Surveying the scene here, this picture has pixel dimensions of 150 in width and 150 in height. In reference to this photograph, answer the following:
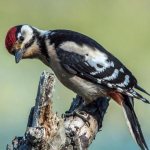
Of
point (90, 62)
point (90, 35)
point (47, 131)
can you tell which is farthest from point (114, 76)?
point (90, 35)

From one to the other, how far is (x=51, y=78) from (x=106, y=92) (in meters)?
1.53

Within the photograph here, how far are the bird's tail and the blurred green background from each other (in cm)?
152

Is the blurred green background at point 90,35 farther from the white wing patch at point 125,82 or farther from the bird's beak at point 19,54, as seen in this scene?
the bird's beak at point 19,54

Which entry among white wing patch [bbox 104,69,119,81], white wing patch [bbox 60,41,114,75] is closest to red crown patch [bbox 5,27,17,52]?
white wing patch [bbox 60,41,114,75]

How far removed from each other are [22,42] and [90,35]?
4675 mm

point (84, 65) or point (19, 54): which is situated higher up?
point (19, 54)

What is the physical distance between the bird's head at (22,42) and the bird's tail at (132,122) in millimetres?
816

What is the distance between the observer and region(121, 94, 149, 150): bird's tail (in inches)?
370

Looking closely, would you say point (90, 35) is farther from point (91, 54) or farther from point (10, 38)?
point (10, 38)

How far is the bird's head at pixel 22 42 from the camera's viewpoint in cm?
971

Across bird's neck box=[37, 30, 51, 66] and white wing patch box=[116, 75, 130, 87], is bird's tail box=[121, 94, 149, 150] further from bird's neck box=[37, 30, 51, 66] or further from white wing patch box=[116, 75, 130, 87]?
bird's neck box=[37, 30, 51, 66]

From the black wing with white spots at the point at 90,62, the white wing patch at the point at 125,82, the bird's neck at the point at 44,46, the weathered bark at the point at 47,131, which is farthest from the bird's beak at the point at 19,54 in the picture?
the weathered bark at the point at 47,131

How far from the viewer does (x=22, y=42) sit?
9.85m

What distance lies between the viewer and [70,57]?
978 centimetres
